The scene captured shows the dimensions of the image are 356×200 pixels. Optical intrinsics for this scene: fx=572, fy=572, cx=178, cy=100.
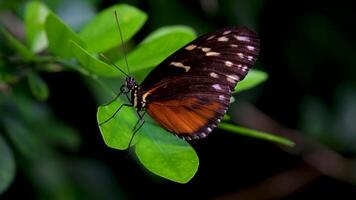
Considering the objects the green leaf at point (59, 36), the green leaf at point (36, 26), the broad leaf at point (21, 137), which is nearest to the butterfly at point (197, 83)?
the green leaf at point (59, 36)

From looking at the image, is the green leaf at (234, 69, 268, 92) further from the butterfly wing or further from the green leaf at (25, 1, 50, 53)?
the green leaf at (25, 1, 50, 53)

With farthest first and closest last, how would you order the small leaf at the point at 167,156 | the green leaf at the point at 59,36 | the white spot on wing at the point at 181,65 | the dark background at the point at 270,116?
the dark background at the point at 270,116 → the white spot on wing at the point at 181,65 → the green leaf at the point at 59,36 → the small leaf at the point at 167,156

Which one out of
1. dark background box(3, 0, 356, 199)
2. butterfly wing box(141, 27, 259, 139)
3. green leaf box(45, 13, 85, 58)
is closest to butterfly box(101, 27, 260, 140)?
butterfly wing box(141, 27, 259, 139)

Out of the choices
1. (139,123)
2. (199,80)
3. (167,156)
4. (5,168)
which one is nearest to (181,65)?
(199,80)

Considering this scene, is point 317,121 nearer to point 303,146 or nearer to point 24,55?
point 303,146

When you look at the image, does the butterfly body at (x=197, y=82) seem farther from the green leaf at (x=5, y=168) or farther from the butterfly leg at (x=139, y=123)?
the green leaf at (x=5, y=168)

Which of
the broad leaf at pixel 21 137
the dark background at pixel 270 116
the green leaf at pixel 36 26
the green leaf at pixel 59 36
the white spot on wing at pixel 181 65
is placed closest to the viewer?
the green leaf at pixel 59 36
